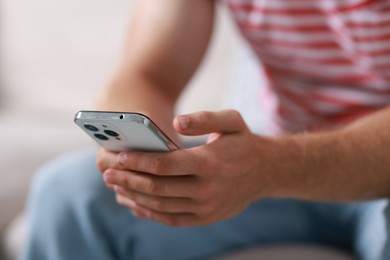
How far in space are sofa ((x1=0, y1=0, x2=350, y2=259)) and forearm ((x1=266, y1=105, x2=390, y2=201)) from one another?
45 cm

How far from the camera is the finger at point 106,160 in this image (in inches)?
24.3

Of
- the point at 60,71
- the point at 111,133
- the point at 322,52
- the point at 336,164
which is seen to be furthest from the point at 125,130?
the point at 60,71

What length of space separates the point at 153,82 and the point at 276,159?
0.25 metres

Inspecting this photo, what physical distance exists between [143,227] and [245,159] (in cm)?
24

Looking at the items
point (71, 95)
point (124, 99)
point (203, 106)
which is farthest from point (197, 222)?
point (71, 95)

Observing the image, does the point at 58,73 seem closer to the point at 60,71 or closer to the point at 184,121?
the point at 60,71

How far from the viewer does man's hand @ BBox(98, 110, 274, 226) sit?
21.9 inches

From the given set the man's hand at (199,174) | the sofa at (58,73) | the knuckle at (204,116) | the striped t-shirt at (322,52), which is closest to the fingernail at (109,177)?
the man's hand at (199,174)

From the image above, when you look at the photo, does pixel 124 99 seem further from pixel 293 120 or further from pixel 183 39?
pixel 293 120

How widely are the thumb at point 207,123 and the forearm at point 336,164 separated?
0.23ft

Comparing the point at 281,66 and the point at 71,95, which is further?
the point at 71,95

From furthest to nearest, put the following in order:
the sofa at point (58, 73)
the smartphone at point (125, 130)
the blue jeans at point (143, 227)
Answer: the sofa at point (58, 73) < the blue jeans at point (143, 227) < the smartphone at point (125, 130)

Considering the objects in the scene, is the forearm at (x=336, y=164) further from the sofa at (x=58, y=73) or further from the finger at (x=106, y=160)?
the sofa at (x=58, y=73)

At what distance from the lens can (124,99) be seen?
75cm
